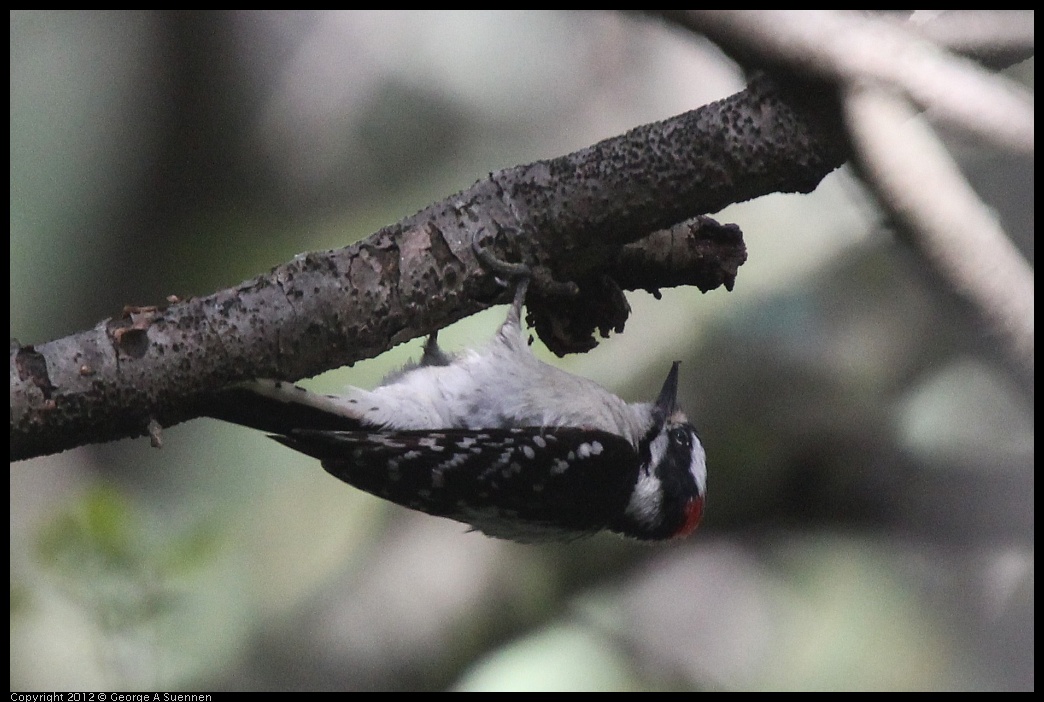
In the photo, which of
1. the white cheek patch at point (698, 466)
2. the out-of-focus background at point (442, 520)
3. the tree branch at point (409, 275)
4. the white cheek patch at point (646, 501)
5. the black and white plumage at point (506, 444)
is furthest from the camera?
the out-of-focus background at point (442, 520)

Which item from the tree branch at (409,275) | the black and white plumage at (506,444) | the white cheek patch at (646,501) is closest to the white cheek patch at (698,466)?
the black and white plumage at (506,444)

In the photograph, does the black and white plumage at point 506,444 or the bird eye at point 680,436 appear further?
the bird eye at point 680,436

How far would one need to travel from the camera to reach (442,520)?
14.2 feet

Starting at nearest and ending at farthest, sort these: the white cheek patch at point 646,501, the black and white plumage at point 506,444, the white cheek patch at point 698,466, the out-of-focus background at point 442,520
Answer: the black and white plumage at point 506,444
the white cheek patch at point 646,501
the white cheek patch at point 698,466
the out-of-focus background at point 442,520

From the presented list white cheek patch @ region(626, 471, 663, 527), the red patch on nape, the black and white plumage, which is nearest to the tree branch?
the black and white plumage

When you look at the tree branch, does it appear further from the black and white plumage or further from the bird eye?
the bird eye

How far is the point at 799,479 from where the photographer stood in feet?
13.6

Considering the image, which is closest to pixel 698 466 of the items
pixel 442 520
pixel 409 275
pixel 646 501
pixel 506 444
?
pixel 646 501

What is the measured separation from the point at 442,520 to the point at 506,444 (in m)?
1.93

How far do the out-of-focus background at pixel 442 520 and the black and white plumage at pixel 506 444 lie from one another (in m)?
0.68

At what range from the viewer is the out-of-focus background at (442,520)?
3859mm

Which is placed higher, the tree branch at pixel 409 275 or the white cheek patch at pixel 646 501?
the tree branch at pixel 409 275

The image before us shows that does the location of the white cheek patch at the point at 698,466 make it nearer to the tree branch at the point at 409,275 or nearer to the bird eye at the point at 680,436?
the bird eye at the point at 680,436

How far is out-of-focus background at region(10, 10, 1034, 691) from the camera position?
386 cm
